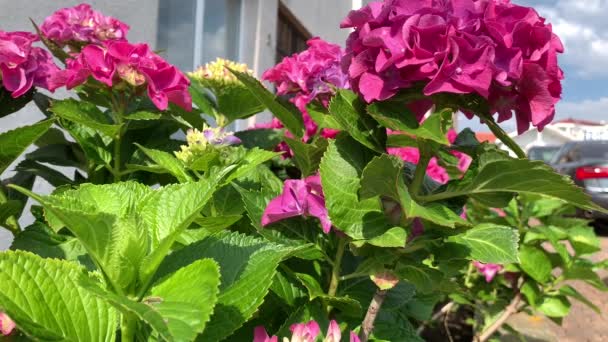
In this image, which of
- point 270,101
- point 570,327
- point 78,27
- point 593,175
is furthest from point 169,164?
point 593,175

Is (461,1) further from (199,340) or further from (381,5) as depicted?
(199,340)

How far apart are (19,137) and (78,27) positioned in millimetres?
555

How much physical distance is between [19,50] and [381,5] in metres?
0.85

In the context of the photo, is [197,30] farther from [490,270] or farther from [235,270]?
[235,270]

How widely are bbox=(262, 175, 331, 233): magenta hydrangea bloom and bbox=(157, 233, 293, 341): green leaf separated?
15 cm

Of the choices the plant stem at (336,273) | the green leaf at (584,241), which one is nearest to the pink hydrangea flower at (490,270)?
the green leaf at (584,241)

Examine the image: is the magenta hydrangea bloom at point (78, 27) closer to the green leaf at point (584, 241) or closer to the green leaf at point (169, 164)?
the green leaf at point (169, 164)

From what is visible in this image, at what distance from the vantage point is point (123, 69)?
4.04 ft

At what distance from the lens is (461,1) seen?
849 millimetres

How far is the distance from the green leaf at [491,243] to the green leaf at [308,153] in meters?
0.35

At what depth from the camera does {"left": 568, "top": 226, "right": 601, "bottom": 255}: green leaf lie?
255 cm

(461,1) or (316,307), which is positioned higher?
(461,1)

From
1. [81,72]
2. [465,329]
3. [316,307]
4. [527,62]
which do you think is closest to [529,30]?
[527,62]

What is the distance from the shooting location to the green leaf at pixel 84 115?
1.22m
